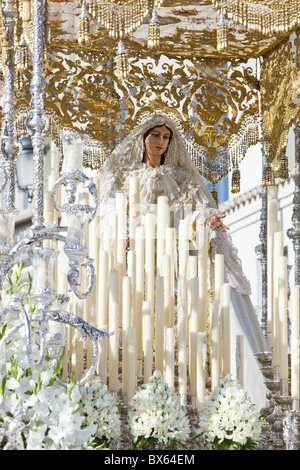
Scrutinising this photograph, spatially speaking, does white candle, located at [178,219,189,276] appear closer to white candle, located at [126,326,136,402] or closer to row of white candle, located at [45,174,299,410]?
row of white candle, located at [45,174,299,410]

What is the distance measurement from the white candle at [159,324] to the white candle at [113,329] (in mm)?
173

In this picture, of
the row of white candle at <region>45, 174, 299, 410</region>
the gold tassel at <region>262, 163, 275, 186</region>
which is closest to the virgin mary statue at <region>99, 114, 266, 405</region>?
the gold tassel at <region>262, 163, 275, 186</region>

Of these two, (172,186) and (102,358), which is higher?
(172,186)

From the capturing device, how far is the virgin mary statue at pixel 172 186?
18.2 ft

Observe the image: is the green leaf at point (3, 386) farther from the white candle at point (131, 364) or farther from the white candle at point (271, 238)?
the white candle at point (271, 238)

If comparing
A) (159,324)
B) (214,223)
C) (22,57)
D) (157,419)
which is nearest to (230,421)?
(157,419)

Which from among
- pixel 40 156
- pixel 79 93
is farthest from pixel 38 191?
pixel 79 93

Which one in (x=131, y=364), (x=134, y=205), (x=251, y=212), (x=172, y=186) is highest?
(x=251, y=212)

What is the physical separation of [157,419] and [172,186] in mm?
2379

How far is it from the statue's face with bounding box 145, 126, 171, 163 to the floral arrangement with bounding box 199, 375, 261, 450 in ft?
7.98

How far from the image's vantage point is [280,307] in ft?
14.6

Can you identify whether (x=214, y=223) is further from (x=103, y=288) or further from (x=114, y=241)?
(x=103, y=288)

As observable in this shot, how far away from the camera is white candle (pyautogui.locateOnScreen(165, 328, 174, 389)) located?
423 centimetres

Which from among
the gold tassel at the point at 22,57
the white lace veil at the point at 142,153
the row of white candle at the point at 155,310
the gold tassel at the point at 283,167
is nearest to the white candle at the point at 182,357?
the row of white candle at the point at 155,310
